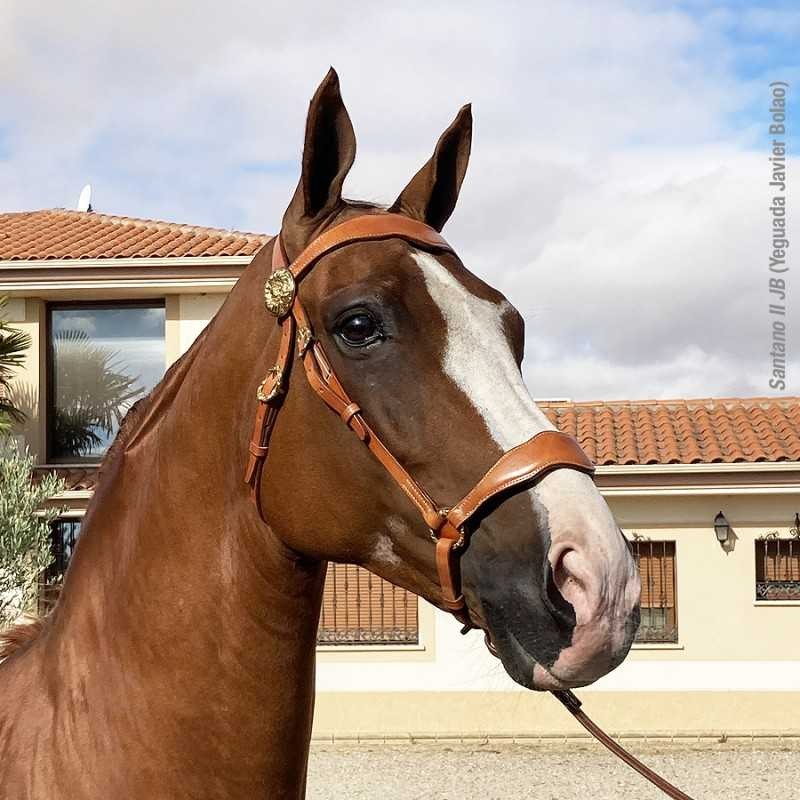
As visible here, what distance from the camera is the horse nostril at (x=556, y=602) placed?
5.49 ft

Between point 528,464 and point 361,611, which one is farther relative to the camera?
point 361,611

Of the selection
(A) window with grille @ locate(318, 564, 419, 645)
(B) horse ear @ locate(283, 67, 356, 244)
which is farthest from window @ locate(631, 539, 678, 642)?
(B) horse ear @ locate(283, 67, 356, 244)

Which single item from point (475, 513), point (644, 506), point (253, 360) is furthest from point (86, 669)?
point (644, 506)

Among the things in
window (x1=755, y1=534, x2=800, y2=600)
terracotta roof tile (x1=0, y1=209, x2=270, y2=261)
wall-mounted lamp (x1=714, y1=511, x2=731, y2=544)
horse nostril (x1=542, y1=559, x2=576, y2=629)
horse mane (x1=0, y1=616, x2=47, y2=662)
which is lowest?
window (x1=755, y1=534, x2=800, y2=600)

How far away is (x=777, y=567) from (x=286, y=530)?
13.0 meters

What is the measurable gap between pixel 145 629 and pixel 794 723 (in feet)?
43.5

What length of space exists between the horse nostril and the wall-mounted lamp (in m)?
12.6

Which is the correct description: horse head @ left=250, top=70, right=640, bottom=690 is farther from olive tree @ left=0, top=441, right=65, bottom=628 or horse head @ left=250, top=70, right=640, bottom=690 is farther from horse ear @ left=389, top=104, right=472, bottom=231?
olive tree @ left=0, top=441, right=65, bottom=628

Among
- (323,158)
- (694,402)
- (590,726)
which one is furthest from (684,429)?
(323,158)

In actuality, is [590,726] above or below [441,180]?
below

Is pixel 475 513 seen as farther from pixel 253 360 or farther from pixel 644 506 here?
pixel 644 506

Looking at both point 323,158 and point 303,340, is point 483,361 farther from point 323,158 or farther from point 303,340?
point 323,158

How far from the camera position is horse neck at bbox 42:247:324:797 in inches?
82.6

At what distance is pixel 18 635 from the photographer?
8.57 feet
